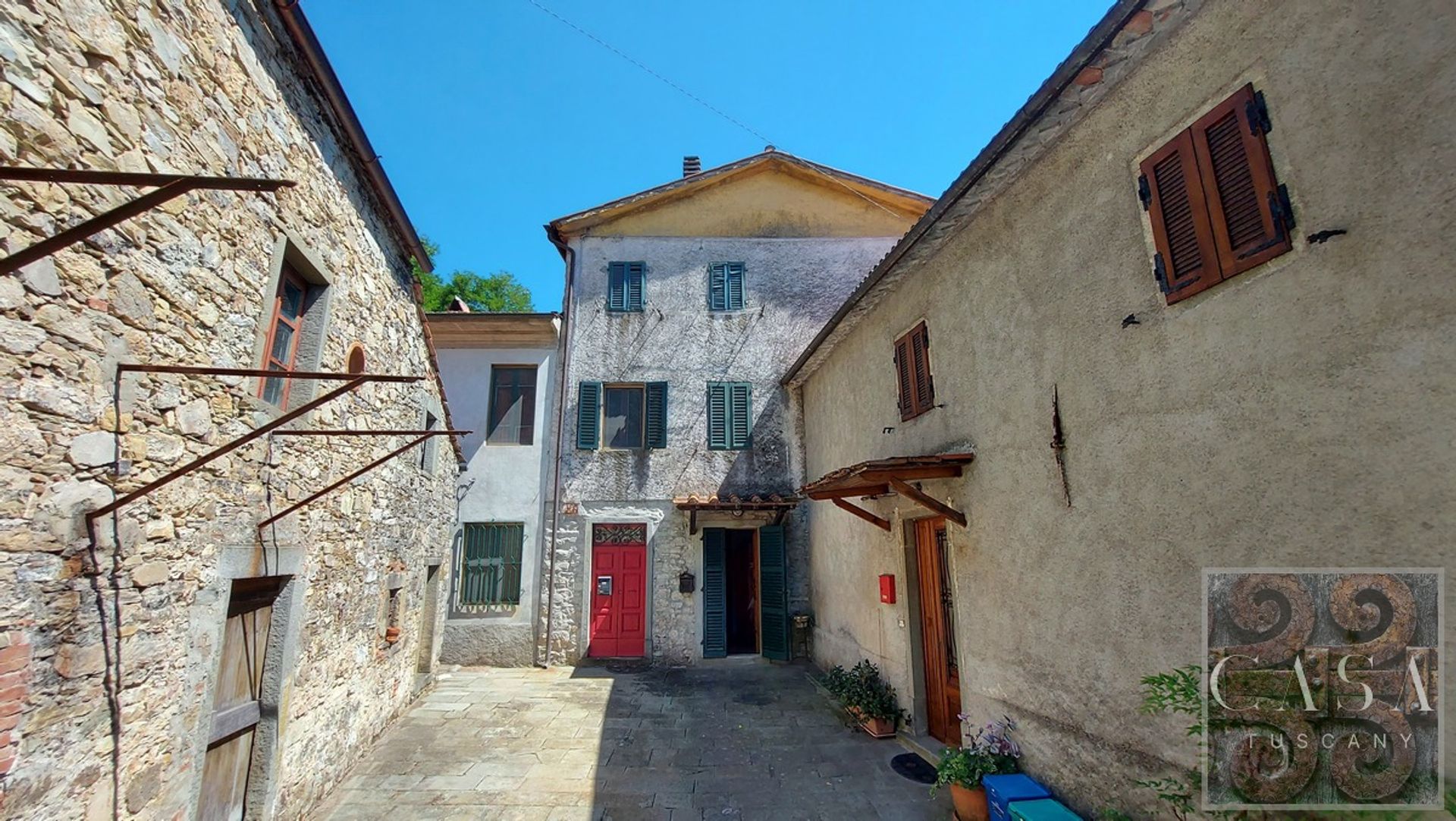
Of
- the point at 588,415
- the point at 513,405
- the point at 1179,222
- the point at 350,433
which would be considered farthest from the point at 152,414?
the point at 513,405

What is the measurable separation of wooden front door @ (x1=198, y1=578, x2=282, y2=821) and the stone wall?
0.41 feet

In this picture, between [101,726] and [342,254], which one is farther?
[342,254]

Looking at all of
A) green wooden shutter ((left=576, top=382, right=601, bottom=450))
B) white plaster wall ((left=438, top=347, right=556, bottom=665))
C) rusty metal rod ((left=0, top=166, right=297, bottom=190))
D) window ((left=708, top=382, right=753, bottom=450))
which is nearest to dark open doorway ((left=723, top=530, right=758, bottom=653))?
window ((left=708, top=382, right=753, bottom=450))

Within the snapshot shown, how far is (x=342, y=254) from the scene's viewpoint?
210 inches

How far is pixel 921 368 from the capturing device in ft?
20.5

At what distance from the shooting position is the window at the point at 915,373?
6121 mm

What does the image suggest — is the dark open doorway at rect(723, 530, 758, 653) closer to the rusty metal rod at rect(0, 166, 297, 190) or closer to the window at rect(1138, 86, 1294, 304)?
the window at rect(1138, 86, 1294, 304)

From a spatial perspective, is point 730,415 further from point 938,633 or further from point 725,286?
point 938,633

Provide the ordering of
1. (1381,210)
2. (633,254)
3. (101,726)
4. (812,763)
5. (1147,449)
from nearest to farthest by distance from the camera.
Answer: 1. (1381,210)
2. (101,726)
3. (1147,449)
4. (812,763)
5. (633,254)

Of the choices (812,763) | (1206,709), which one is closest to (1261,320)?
(1206,709)

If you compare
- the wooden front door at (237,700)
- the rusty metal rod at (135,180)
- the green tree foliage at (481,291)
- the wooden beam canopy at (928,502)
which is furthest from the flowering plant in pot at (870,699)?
the green tree foliage at (481,291)

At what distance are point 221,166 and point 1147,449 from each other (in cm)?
596

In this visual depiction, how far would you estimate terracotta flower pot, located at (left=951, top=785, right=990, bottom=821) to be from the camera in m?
4.48

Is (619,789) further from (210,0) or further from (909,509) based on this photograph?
(210,0)
